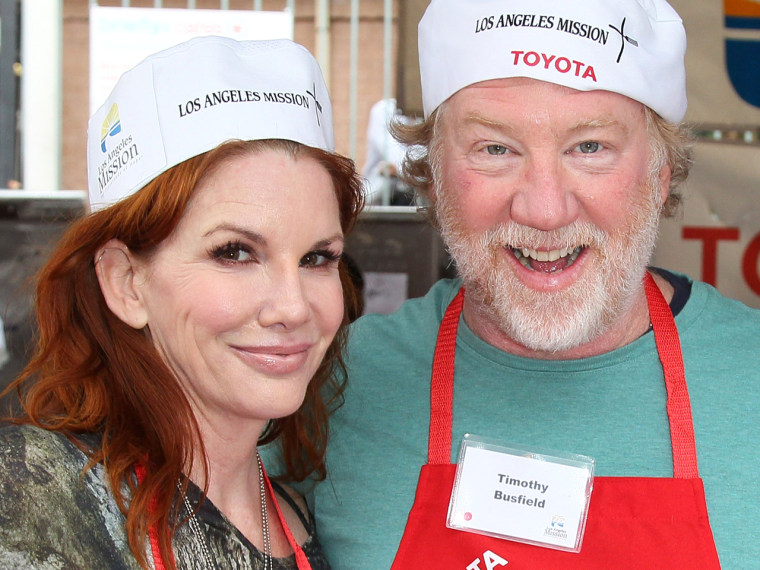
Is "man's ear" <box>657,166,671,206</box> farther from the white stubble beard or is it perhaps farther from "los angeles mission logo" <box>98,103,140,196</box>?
"los angeles mission logo" <box>98,103,140,196</box>

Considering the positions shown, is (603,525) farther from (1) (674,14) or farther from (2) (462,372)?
(1) (674,14)

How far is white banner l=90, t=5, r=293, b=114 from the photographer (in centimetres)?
311

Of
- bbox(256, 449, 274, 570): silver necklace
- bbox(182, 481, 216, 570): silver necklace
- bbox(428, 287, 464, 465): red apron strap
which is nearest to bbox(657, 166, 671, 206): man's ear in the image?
bbox(428, 287, 464, 465): red apron strap

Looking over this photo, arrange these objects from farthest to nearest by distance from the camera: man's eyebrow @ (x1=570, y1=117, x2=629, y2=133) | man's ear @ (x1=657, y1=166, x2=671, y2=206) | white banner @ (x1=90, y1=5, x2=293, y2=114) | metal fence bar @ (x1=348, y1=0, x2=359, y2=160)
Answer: metal fence bar @ (x1=348, y1=0, x2=359, y2=160)
white banner @ (x1=90, y1=5, x2=293, y2=114)
man's ear @ (x1=657, y1=166, x2=671, y2=206)
man's eyebrow @ (x1=570, y1=117, x2=629, y2=133)

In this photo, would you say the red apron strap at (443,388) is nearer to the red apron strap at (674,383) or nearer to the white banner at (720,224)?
the red apron strap at (674,383)

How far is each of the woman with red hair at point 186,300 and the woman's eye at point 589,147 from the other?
0.48 metres

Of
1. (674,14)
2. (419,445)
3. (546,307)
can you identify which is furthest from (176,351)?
(674,14)

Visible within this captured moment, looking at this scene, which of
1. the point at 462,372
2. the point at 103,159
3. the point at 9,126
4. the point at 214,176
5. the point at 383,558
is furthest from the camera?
the point at 9,126

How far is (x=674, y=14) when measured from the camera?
6.51ft

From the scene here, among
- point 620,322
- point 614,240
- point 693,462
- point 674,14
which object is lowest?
point 693,462

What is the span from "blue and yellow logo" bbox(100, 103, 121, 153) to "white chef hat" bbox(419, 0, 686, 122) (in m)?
0.67

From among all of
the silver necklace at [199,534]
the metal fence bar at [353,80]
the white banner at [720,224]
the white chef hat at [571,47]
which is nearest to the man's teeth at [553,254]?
the white chef hat at [571,47]

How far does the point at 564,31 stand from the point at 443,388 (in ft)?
2.46

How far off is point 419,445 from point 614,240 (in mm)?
559
